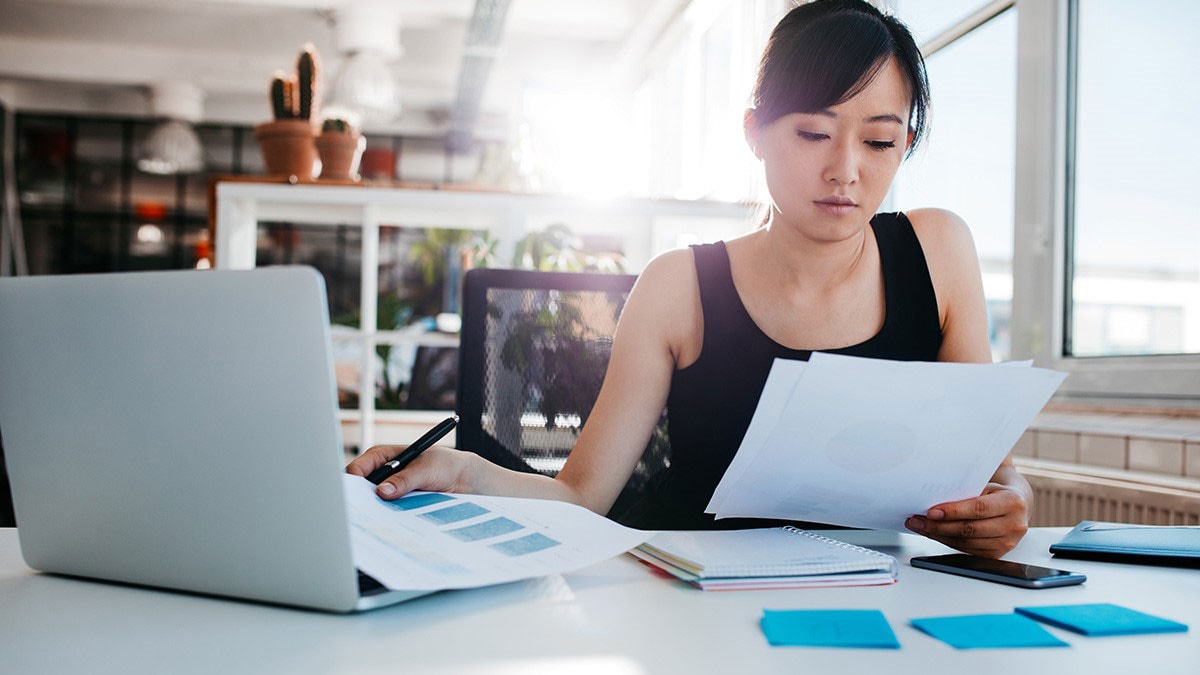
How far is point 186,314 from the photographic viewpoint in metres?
0.55

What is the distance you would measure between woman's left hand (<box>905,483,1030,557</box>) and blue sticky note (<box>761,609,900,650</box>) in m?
0.26

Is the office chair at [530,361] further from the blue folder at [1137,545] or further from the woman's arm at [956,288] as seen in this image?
the blue folder at [1137,545]

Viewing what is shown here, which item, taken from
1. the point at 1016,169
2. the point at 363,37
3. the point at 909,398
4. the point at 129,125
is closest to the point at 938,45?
the point at 1016,169

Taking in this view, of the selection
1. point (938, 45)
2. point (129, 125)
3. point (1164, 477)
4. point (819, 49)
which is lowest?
point (1164, 477)

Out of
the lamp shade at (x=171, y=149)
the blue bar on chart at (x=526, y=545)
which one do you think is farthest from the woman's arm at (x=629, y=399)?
the lamp shade at (x=171, y=149)

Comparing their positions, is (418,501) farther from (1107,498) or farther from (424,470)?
(1107,498)

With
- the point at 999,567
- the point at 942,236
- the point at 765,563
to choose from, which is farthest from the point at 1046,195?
the point at 765,563

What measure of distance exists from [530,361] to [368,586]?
81cm

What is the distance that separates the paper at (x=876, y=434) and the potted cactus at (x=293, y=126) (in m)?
2.44

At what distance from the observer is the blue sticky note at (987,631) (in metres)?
0.55

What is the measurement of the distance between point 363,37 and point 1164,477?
5919 mm

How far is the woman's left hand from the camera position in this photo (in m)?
0.82

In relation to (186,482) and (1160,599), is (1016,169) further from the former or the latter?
(186,482)

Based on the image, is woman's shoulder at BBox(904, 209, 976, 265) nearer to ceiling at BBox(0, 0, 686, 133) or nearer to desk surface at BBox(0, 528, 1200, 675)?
desk surface at BBox(0, 528, 1200, 675)
